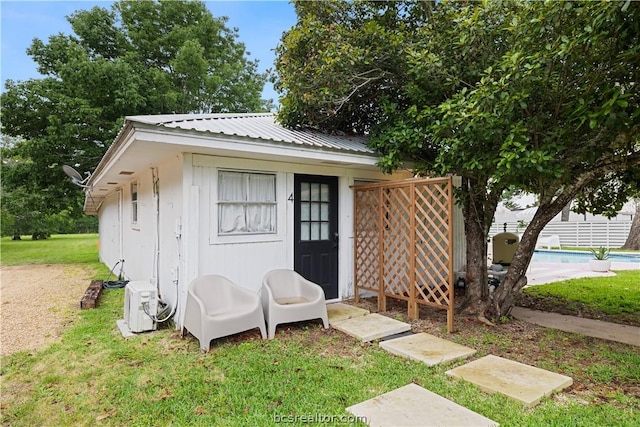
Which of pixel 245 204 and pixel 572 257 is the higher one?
pixel 245 204

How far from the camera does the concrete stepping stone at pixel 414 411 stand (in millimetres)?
2588

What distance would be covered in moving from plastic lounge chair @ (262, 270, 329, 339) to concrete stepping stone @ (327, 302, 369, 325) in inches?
12.6

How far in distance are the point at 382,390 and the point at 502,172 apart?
8.76 ft

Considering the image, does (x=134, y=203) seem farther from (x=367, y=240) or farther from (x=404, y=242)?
(x=404, y=242)

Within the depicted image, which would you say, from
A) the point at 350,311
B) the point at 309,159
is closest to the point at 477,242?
the point at 350,311

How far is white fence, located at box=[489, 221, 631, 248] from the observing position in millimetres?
16859

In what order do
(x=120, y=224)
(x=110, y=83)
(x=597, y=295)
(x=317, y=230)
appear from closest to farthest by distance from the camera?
1. (x=317, y=230)
2. (x=597, y=295)
3. (x=120, y=224)
4. (x=110, y=83)

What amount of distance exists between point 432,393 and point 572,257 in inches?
572

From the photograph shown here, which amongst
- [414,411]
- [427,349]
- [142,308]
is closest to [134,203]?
[142,308]

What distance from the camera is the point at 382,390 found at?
310 centimetres

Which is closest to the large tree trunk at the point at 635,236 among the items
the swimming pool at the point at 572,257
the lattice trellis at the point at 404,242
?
the swimming pool at the point at 572,257

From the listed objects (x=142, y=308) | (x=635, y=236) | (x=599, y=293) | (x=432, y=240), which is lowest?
(x=599, y=293)

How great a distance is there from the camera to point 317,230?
20.2 ft

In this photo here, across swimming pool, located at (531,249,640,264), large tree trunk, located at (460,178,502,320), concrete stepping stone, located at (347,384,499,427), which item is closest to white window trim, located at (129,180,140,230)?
large tree trunk, located at (460,178,502,320)
